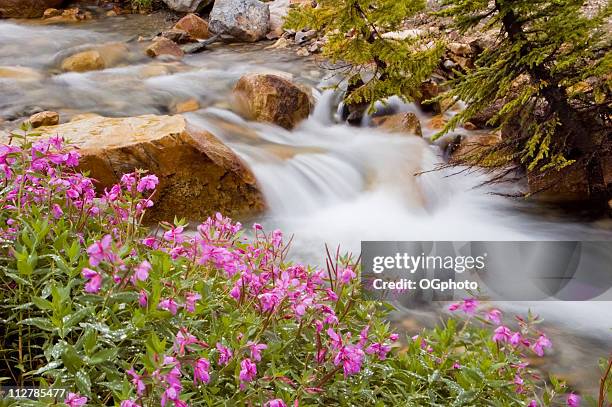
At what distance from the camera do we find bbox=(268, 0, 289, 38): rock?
45.8 ft

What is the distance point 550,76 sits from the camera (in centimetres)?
513

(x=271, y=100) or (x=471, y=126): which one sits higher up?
(x=271, y=100)

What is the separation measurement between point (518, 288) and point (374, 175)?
8.63ft

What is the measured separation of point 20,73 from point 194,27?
5304 millimetres

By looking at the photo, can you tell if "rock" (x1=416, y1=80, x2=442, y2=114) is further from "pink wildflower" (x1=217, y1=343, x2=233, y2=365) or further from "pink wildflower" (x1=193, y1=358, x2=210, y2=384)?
"pink wildflower" (x1=193, y1=358, x2=210, y2=384)

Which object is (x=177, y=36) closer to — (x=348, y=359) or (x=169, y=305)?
(x=169, y=305)

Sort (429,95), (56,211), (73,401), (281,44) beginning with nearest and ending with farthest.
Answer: (73,401), (56,211), (429,95), (281,44)

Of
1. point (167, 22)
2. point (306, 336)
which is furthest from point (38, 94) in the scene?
point (306, 336)

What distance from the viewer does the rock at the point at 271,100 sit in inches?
319

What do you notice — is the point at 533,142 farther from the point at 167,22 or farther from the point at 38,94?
the point at 167,22

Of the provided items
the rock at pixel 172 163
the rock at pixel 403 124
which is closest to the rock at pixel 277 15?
the rock at pixel 403 124

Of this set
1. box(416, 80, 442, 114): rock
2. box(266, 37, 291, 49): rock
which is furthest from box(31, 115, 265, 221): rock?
box(266, 37, 291, 49): rock

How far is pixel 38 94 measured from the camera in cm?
870

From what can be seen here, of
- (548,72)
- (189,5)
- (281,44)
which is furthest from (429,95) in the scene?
(189,5)
